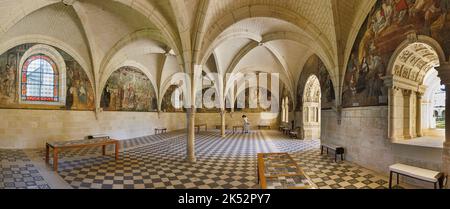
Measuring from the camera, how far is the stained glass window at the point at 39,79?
28.6 ft

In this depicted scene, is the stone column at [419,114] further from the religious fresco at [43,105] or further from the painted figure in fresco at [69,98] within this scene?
the painted figure in fresco at [69,98]

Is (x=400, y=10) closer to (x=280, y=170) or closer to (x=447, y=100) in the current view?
(x=447, y=100)

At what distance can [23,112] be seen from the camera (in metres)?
8.52

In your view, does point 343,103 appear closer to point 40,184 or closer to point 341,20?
point 341,20

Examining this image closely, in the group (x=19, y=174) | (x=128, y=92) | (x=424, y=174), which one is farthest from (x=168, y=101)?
(x=424, y=174)

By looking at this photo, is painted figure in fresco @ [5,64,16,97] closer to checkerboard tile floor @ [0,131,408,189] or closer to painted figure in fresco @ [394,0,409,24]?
checkerboard tile floor @ [0,131,408,189]

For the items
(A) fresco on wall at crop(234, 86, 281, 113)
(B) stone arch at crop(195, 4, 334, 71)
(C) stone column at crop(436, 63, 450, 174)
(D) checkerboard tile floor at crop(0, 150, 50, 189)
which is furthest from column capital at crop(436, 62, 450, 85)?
(A) fresco on wall at crop(234, 86, 281, 113)

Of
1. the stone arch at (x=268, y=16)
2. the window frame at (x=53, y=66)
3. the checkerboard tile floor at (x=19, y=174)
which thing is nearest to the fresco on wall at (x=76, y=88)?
the window frame at (x=53, y=66)

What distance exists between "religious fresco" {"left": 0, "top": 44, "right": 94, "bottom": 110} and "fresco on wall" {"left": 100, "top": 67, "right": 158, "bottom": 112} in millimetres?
1039

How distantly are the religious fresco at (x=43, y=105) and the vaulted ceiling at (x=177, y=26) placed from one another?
307mm

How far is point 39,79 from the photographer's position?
9.11m

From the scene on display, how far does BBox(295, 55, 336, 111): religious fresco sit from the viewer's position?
9027 millimetres

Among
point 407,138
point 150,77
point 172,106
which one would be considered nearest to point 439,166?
point 407,138

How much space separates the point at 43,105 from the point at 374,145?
1246 centimetres
